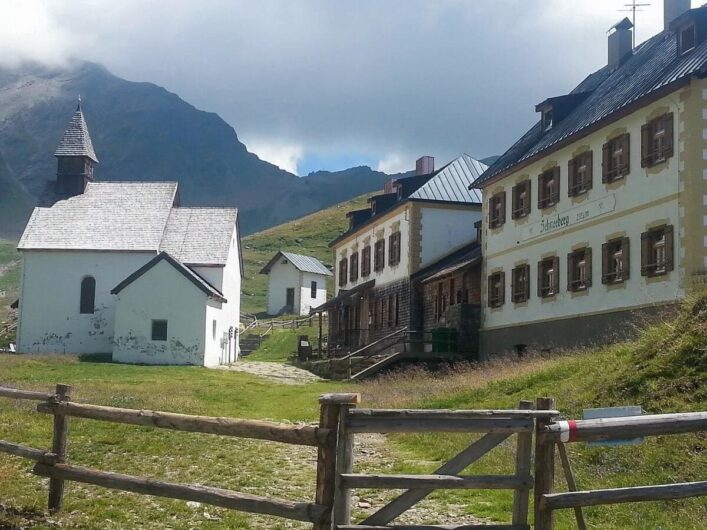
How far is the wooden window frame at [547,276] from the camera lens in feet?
92.1

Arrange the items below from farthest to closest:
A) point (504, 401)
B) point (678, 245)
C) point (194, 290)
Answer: point (194, 290)
point (678, 245)
point (504, 401)

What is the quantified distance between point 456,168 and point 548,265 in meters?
13.5

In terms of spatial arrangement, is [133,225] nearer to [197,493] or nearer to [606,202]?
[606,202]

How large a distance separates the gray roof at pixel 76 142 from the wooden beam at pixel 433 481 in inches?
1874

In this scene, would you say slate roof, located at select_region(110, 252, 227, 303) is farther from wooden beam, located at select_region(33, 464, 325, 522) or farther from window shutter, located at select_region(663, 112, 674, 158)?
wooden beam, located at select_region(33, 464, 325, 522)

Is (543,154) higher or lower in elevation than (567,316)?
higher

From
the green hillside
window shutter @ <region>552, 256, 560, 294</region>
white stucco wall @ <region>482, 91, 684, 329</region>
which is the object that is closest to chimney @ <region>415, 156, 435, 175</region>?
white stucco wall @ <region>482, 91, 684, 329</region>

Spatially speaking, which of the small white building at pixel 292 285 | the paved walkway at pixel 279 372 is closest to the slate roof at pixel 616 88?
the paved walkway at pixel 279 372

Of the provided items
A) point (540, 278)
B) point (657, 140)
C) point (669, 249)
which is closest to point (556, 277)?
point (540, 278)

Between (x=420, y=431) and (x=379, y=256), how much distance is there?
37.3 metres

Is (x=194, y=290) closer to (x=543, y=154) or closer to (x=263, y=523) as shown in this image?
(x=543, y=154)

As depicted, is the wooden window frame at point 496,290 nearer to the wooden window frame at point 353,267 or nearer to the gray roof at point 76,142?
the wooden window frame at point 353,267

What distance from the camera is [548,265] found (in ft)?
95.2

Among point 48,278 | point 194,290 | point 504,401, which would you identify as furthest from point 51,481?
point 48,278
